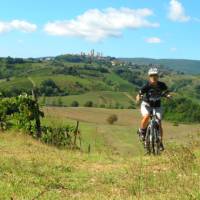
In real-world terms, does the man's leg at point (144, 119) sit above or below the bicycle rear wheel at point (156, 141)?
above

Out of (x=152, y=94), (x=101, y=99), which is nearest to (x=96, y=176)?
(x=152, y=94)

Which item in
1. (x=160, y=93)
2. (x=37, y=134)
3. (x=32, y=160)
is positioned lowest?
(x=37, y=134)

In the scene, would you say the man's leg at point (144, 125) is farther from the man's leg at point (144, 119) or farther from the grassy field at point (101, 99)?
the grassy field at point (101, 99)

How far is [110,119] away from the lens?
3415 inches

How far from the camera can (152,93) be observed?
11359 millimetres

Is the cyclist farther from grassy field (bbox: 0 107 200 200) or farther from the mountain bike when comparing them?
grassy field (bbox: 0 107 200 200)

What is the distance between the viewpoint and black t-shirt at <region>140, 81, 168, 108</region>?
11352 millimetres

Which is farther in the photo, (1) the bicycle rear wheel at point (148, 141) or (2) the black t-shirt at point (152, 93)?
(1) the bicycle rear wheel at point (148, 141)

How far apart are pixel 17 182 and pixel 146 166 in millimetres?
2842

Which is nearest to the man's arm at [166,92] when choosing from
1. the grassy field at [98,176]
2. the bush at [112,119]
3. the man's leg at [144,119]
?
the man's leg at [144,119]

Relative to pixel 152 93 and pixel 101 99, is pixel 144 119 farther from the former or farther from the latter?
pixel 101 99

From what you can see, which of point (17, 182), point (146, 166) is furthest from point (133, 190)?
point (146, 166)

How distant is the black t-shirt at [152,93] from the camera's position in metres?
11.4

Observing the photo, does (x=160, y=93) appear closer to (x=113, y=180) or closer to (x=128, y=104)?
(x=113, y=180)
